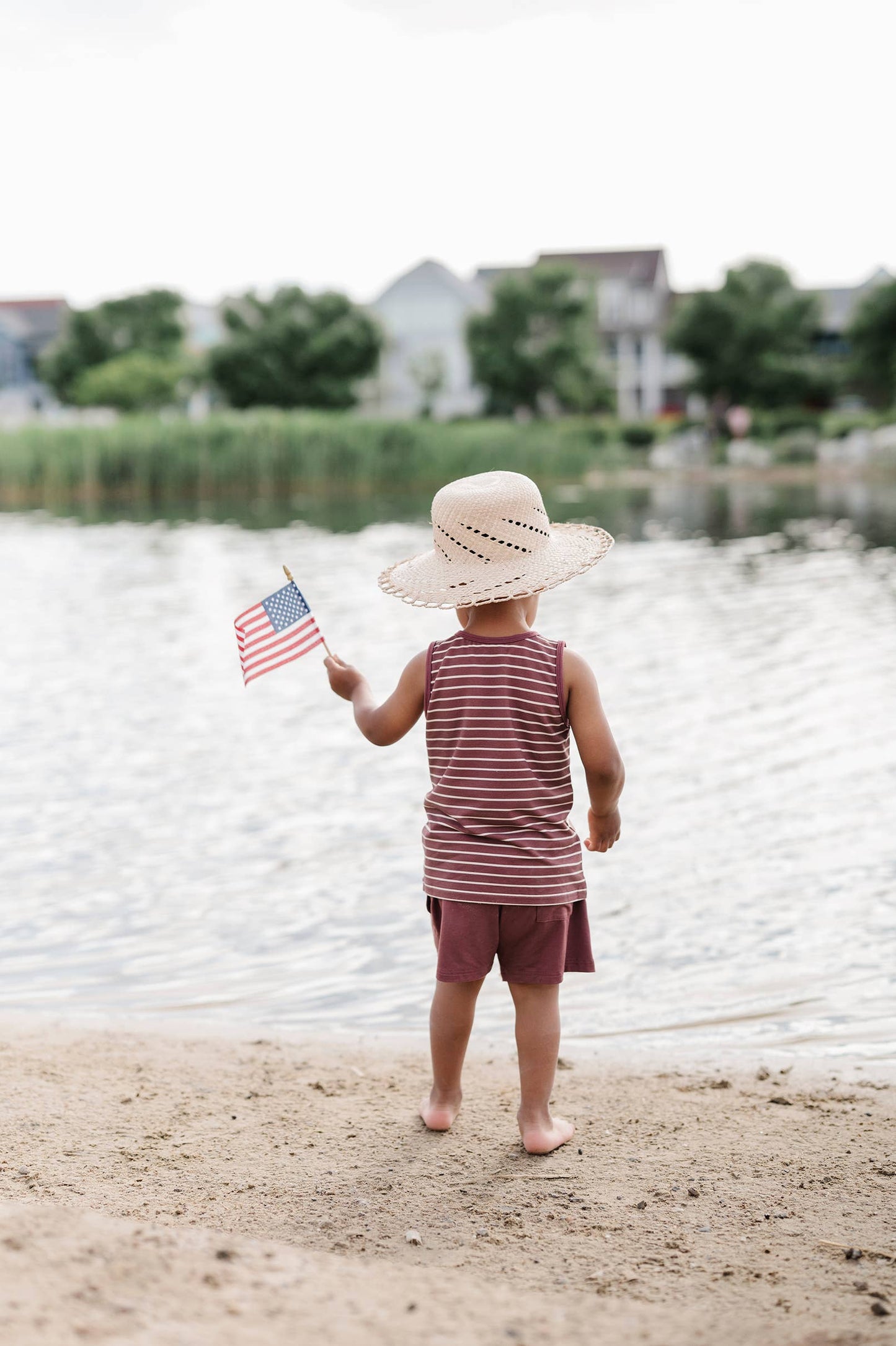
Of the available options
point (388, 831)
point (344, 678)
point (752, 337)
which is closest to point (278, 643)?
point (344, 678)

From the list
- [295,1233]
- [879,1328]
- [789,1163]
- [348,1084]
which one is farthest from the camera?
[348,1084]

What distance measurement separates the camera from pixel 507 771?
297 centimetres

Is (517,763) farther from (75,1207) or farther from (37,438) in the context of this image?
(37,438)

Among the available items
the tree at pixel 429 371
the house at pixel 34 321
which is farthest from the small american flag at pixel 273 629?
the house at pixel 34 321

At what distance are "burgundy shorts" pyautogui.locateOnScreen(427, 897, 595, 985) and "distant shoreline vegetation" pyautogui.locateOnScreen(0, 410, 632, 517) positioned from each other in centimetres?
2636

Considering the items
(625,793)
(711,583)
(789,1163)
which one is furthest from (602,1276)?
(711,583)

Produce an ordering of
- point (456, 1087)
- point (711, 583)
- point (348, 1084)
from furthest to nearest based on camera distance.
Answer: point (711, 583) < point (348, 1084) < point (456, 1087)

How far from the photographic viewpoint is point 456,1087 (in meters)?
3.21

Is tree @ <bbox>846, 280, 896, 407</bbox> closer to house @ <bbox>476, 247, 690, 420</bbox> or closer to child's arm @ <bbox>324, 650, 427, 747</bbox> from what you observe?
house @ <bbox>476, 247, 690, 420</bbox>

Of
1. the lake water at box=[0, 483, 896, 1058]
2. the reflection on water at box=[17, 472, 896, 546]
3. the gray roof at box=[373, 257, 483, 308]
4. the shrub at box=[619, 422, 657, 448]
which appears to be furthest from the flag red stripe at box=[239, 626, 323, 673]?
the gray roof at box=[373, 257, 483, 308]

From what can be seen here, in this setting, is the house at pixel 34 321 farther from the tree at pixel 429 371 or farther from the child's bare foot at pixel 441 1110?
the child's bare foot at pixel 441 1110

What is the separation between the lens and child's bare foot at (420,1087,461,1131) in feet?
10.4

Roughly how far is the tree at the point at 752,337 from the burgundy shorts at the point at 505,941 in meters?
50.0

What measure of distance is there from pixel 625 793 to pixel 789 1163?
3444 mm
